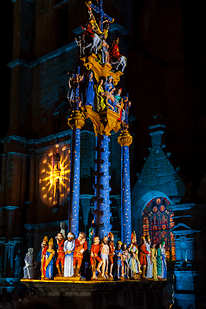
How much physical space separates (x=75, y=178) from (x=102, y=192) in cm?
105

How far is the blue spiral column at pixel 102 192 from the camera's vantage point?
1379 centimetres

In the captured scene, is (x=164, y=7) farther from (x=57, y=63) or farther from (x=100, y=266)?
(x=100, y=266)

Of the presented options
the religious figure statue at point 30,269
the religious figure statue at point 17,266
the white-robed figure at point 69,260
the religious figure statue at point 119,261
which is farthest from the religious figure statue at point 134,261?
the religious figure statue at point 17,266

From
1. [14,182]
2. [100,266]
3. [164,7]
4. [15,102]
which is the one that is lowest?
[100,266]

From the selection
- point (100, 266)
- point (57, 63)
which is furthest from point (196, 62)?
point (100, 266)

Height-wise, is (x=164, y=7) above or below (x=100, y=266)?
above

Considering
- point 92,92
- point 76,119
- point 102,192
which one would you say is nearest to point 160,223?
point 102,192

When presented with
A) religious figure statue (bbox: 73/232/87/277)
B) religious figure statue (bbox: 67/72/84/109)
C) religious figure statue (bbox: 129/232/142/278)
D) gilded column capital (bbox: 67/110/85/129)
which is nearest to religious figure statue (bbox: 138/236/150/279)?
religious figure statue (bbox: 129/232/142/278)

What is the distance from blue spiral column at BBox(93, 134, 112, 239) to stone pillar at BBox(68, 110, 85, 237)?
0.74 meters

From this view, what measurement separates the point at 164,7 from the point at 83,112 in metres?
14.1

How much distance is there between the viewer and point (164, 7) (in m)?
25.7

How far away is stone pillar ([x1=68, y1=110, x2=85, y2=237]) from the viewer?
13445mm

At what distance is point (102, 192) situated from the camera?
14.1m

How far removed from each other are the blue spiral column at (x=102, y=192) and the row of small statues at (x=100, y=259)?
712mm
